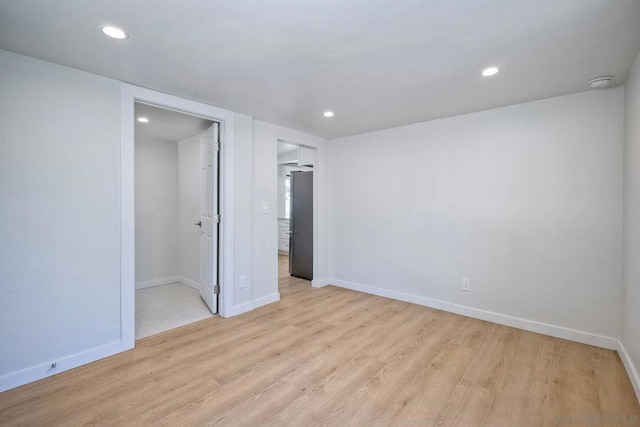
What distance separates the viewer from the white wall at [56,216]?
78.5 inches

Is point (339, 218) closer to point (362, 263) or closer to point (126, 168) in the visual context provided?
point (362, 263)

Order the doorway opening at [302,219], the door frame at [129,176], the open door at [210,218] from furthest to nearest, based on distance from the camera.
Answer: the doorway opening at [302,219]
the open door at [210,218]
the door frame at [129,176]

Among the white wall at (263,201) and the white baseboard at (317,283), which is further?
the white baseboard at (317,283)

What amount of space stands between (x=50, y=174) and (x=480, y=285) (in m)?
4.07

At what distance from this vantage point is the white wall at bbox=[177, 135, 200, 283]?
14.0 ft

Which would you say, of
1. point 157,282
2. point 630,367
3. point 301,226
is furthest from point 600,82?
point 157,282

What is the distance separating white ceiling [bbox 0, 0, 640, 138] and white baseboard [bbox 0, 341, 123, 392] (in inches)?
87.0

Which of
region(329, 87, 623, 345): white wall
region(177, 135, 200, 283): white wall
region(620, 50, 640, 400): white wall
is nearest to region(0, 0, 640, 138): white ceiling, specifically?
region(620, 50, 640, 400): white wall

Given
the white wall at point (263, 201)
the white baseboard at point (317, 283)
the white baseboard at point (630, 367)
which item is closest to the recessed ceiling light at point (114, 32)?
the white wall at point (263, 201)

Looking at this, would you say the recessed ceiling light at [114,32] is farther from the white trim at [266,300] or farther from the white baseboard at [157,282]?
the white baseboard at [157,282]

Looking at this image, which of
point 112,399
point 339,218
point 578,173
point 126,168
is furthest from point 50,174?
point 578,173

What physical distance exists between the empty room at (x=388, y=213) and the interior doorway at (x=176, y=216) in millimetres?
78

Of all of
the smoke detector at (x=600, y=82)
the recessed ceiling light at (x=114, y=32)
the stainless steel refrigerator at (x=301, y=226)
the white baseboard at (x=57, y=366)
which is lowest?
the white baseboard at (x=57, y=366)

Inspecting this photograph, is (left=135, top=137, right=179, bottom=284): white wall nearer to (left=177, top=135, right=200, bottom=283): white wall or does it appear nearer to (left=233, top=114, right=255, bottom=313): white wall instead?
(left=177, top=135, right=200, bottom=283): white wall
